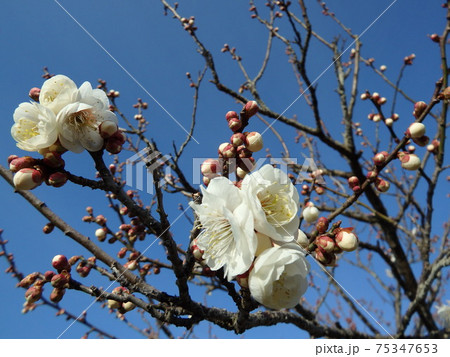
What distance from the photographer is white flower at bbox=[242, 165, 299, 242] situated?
798mm

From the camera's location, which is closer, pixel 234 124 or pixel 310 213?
pixel 234 124

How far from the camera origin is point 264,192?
0.91 m

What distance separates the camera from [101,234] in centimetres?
207

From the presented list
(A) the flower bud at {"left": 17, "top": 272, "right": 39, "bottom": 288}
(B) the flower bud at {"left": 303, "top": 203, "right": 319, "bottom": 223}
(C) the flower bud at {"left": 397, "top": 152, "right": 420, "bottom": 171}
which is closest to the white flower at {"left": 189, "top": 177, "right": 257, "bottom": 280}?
(A) the flower bud at {"left": 17, "top": 272, "right": 39, "bottom": 288}

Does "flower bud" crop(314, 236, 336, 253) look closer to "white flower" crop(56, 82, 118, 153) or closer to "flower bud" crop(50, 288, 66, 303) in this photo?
"white flower" crop(56, 82, 118, 153)

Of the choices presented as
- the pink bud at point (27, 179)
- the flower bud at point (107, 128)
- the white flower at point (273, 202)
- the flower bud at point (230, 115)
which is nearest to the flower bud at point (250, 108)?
the flower bud at point (230, 115)

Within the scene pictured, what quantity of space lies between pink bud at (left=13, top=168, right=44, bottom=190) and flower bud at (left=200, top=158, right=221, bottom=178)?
1.80ft

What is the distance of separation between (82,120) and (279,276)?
849 millimetres

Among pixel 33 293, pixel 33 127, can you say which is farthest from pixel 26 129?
pixel 33 293

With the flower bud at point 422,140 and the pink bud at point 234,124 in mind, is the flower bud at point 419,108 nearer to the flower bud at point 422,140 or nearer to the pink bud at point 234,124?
the flower bud at point 422,140

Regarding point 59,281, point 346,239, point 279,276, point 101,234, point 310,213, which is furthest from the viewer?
point 101,234

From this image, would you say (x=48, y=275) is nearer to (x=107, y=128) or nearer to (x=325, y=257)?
(x=107, y=128)

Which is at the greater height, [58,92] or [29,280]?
[58,92]

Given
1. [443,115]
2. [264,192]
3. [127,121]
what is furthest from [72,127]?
[443,115]
